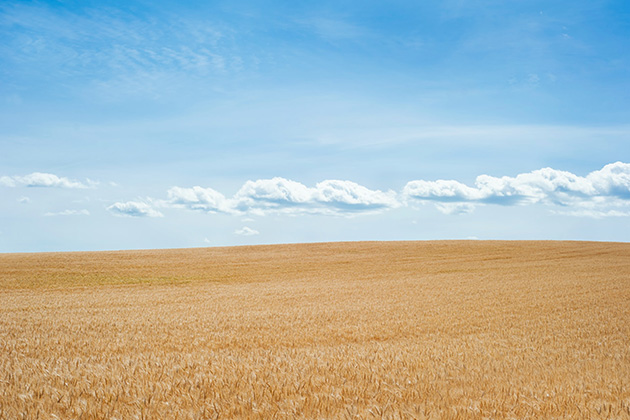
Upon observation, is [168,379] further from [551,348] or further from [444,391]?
[551,348]

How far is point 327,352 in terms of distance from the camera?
9.52 m

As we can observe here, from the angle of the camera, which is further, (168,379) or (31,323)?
(31,323)

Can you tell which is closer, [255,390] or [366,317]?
[255,390]

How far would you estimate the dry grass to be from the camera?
5910 mm

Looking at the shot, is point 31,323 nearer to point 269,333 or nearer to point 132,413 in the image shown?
point 269,333

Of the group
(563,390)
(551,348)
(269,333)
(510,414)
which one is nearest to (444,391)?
(510,414)

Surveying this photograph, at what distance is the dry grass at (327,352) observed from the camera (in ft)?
19.4

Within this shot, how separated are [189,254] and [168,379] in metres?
47.8

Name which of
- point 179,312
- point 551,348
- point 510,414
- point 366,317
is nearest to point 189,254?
point 179,312

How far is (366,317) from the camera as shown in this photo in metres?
14.9

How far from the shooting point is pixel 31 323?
1438 cm

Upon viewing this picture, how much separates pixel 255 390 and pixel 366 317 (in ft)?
29.2

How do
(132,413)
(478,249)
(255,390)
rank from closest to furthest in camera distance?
(132,413), (255,390), (478,249)

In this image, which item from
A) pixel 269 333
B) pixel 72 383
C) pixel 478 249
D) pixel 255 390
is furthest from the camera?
pixel 478 249
